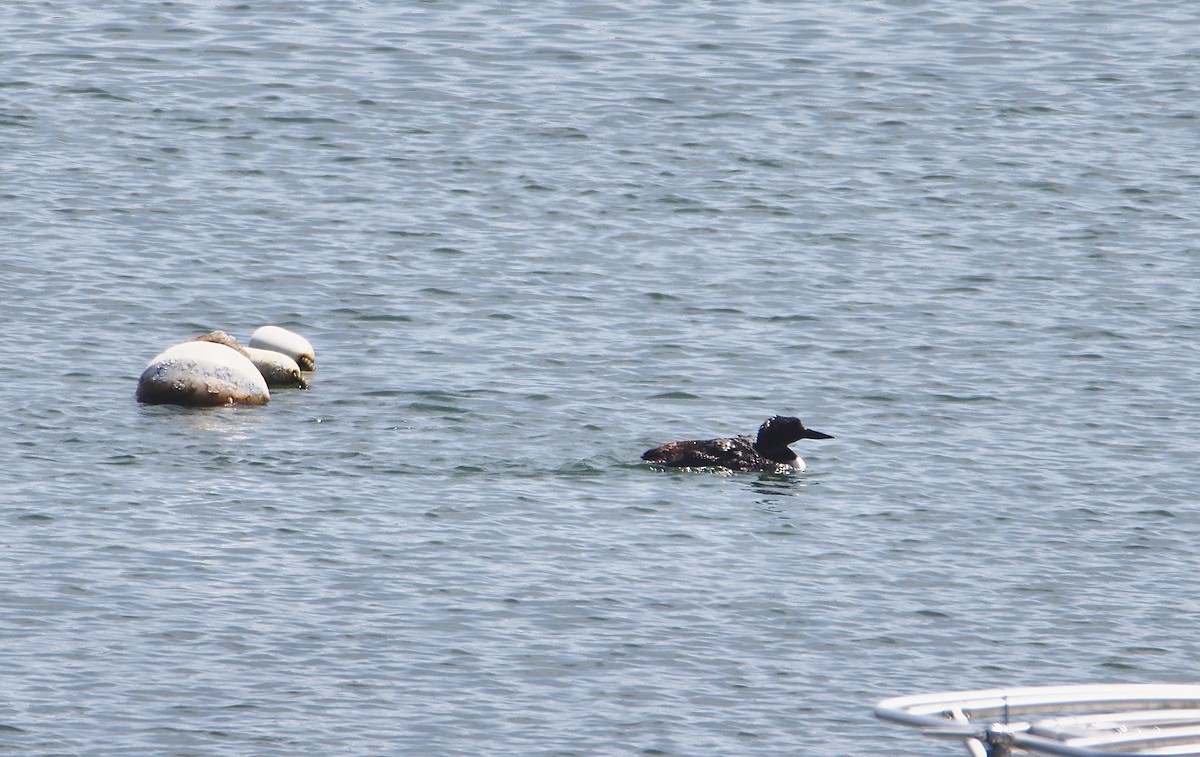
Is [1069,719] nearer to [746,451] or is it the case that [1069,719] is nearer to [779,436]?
[779,436]

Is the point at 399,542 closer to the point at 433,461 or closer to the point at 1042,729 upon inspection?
the point at 433,461

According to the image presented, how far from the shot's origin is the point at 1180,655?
14.9m

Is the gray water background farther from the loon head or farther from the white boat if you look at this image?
the white boat

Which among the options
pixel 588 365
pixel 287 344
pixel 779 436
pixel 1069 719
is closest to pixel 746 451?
pixel 779 436

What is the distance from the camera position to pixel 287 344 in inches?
854

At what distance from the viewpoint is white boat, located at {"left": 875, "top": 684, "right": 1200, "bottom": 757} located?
28.8 feet

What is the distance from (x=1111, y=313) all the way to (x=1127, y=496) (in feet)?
22.3

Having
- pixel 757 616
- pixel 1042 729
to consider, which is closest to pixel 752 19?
pixel 757 616

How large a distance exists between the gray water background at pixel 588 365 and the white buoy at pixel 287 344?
273 millimetres

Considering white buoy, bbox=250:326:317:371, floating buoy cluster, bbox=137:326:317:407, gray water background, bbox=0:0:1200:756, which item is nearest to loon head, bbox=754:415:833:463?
gray water background, bbox=0:0:1200:756

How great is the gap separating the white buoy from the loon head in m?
5.22

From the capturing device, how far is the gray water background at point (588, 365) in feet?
46.4

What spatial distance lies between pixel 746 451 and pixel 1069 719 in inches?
393

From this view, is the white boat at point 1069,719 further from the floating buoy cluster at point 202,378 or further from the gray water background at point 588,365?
the floating buoy cluster at point 202,378
